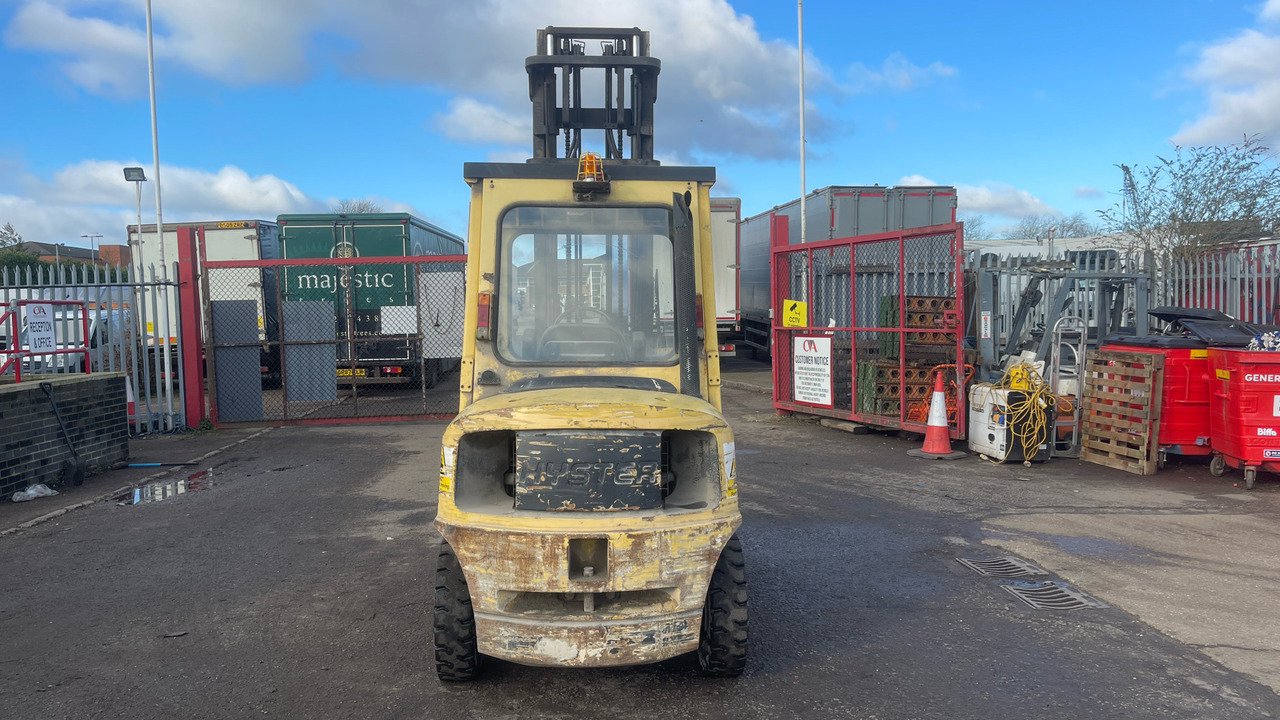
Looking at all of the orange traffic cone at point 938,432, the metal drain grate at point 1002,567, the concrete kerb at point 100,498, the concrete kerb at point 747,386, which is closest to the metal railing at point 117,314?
the concrete kerb at point 100,498

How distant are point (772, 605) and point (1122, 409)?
5984 millimetres

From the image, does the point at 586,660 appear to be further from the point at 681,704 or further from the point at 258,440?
the point at 258,440

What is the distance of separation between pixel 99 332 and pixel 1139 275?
537 inches

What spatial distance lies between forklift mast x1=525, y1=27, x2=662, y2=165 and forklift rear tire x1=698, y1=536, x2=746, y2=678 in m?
2.95

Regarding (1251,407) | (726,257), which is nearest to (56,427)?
(1251,407)

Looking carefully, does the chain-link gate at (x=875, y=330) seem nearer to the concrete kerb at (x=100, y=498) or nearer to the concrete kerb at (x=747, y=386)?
the concrete kerb at (x=747, y=386)

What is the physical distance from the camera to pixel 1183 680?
412 centimetres

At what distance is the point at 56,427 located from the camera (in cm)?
877

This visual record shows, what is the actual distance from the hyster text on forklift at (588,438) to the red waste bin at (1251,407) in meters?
6.45

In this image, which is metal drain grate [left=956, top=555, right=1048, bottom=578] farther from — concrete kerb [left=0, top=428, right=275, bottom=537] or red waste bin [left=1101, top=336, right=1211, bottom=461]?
concrete kerb [left=0, top=428, right=275, bottom=537]

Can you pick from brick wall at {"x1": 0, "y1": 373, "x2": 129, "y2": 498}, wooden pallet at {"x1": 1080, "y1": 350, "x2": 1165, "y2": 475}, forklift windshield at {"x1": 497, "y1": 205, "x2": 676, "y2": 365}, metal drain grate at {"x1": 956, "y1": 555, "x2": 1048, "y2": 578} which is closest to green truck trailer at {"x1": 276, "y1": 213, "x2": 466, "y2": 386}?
brick wall at {"x1": 0, "y1": 373, "x2": 129, "y2": 498}

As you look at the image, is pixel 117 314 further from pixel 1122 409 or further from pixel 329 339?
pixel 1122 409

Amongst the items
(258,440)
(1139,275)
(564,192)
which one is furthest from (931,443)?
(258,440)

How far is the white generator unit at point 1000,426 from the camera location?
9.29m
